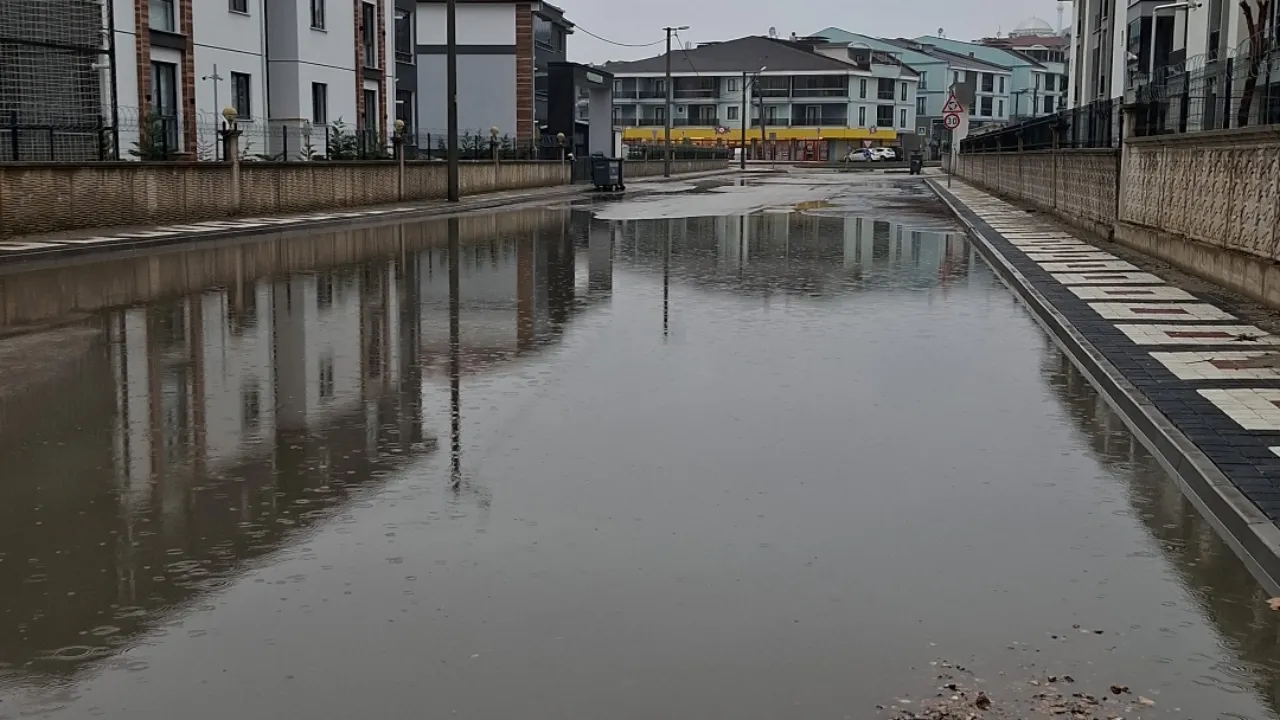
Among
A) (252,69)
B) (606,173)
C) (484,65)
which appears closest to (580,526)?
(252,69)

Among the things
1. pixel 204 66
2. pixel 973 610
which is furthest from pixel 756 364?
pixel 204 66

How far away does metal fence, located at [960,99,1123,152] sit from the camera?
84.5 ft

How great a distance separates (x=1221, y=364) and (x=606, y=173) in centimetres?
4708

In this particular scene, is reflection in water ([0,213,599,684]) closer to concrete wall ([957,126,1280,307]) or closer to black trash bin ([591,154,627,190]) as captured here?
concrete wall ([957,126,1280,307])

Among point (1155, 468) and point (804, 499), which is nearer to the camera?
point (804, 499)

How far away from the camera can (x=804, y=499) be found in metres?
7.76

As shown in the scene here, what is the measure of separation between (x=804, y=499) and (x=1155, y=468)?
2.45 meters

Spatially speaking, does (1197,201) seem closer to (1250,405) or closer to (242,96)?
(1250,405)

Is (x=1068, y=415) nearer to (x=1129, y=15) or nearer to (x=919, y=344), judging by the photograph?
(x=919, y=344)

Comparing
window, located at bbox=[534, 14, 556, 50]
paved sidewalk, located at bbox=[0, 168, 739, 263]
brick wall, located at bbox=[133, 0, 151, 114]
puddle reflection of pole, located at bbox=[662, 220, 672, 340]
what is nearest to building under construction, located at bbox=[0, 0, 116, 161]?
brick wall, located at bbox=[133, 0, 151, 114]

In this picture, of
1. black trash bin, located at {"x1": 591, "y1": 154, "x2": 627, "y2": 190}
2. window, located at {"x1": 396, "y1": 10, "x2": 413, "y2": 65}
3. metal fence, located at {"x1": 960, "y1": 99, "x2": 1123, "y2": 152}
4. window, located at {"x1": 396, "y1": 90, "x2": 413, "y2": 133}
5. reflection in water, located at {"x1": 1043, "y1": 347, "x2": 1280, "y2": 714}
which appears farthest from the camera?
window, located at {"x1": 396, "y1": 90, "x2": 413, "y2": 133}

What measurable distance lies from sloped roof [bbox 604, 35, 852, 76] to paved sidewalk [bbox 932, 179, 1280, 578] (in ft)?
373

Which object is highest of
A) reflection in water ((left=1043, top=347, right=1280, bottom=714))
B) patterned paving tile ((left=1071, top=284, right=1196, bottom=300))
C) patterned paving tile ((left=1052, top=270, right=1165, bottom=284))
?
patterned paving tile ((left=1052, top=270, right=1165, bottom=284))

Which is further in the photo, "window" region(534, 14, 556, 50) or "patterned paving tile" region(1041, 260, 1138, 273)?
"window" region(534, 14, 556, 50)
